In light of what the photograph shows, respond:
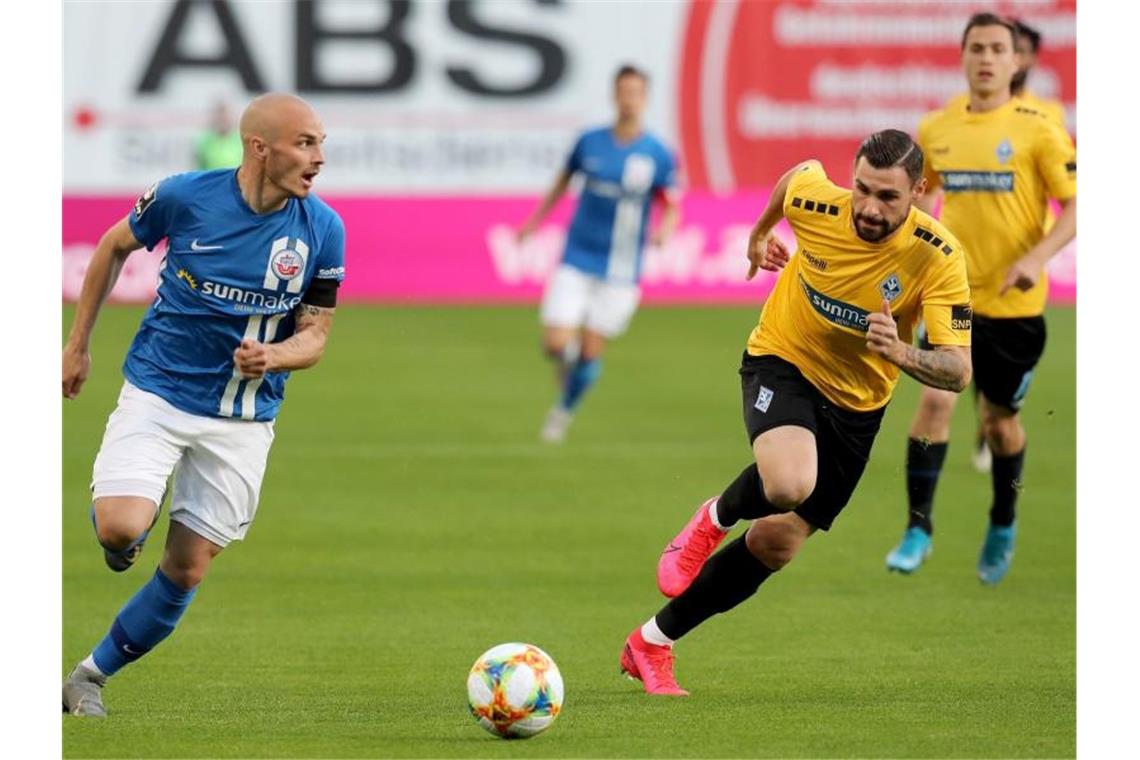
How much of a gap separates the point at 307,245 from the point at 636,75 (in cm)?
867

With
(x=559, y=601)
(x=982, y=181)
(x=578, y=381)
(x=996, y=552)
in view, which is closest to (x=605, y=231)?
(x=578, y=381)

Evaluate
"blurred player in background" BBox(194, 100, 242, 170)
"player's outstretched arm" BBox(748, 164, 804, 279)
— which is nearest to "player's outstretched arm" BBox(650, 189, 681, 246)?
"player's outstretched arm" BBox(748, 164, 804, 279)

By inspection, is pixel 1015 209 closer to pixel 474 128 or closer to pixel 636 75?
pixel 636 75

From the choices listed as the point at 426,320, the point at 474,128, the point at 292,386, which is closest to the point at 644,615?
the point at 292,386

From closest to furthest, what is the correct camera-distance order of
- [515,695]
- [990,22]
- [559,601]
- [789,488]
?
[515,695] < [789,488] < [559,601] < [990,22]

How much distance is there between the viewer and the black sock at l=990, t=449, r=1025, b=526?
34.7ft

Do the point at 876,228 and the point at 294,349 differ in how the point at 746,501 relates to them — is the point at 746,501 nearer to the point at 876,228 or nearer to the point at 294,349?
the point at 876,228

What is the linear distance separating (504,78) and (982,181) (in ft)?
55.1

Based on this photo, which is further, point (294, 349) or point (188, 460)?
point (188, 460)

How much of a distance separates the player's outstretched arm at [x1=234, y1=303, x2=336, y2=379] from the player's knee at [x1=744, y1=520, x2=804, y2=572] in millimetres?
→ 1771

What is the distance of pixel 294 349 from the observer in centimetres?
713

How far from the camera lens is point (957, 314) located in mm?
7477

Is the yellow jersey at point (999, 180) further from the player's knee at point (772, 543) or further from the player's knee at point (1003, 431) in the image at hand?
the player's knee at point (772, 543)

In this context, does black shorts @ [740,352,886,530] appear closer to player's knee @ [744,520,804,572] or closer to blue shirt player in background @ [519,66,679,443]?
player's knee @ [744,520,804,572]
